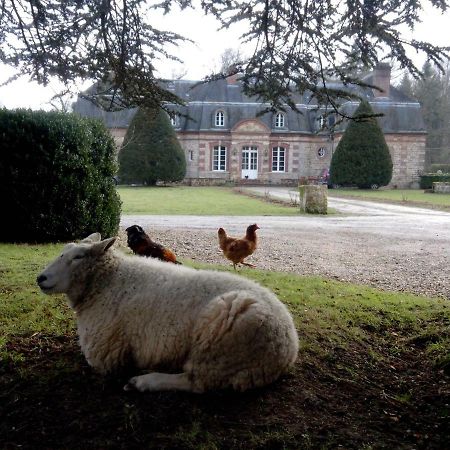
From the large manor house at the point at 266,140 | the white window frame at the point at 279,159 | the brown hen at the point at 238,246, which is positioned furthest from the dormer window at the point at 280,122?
the brown hen at the point at 238,246

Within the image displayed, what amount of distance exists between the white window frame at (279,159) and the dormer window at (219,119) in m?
5.67

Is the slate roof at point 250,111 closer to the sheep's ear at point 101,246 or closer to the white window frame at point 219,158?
the white window frame at point 219,158

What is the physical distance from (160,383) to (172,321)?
1.41 ft

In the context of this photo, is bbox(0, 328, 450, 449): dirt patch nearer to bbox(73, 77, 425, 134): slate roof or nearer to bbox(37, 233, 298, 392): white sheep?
bbox(37, 233, 298, 392): white sheep

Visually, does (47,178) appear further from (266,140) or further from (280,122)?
(280,122)

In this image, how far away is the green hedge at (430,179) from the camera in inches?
1454

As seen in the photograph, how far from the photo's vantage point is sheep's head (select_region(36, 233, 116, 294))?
342cm

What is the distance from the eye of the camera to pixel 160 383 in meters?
3.21

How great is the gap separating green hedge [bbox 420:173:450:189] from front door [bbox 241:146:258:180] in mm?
15225

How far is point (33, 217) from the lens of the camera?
925cm

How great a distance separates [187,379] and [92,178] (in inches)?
290

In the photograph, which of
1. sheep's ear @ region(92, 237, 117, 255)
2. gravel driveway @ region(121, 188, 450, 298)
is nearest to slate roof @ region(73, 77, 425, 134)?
gravel driveway @ region(121, 188, 450, 298)

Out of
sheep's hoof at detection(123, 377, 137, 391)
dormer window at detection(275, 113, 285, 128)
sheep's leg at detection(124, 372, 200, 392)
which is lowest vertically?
sheep's hoof at detection(123, 377, 137, 391)

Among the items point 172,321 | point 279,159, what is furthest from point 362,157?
point 172,321
